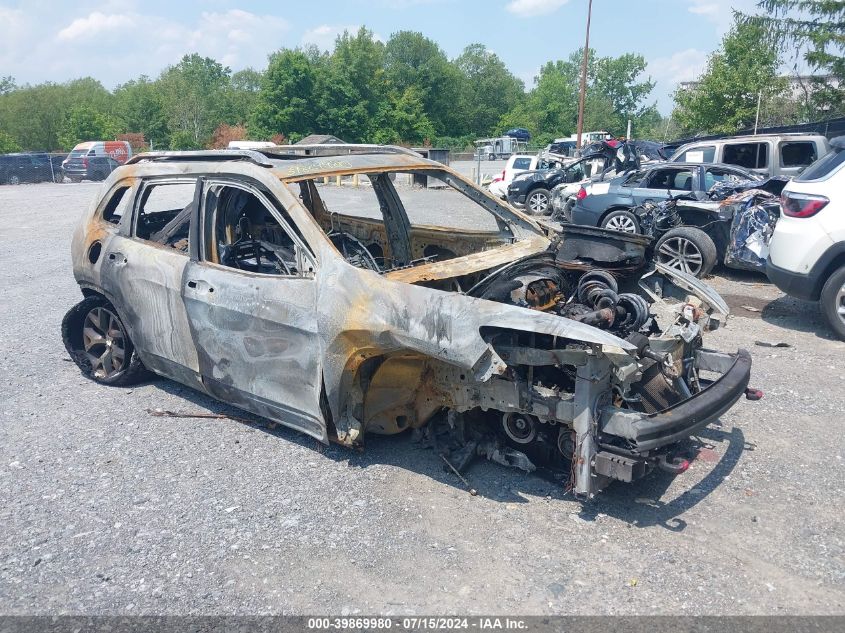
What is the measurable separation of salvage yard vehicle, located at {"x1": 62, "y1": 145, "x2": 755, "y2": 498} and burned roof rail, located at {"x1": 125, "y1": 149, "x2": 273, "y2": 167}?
17 mm

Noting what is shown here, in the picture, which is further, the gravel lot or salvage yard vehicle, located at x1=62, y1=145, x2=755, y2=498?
salvage yard vehicle, located at x1=62, y1=145, x2=755, y2=498

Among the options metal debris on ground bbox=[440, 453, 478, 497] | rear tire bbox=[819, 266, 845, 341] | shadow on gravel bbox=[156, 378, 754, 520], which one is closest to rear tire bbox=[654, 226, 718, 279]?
rear tire bbox=[819, 266, 845, 341]

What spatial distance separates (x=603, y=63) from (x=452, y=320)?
90.5 m

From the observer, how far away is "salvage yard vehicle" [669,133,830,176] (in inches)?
442

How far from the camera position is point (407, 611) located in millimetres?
2910

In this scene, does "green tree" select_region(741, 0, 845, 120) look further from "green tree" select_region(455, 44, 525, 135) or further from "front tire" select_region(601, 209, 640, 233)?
"green tree" select_region(455, 44, 525, 135)

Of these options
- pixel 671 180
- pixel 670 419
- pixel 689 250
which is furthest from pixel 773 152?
pixel 670 419

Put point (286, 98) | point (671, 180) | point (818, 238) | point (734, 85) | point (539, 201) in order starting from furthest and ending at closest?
1. point (286, 98)
2. point (734, 85)
3. point (539, 201)
4. point (671, 180)
5. point (818, 238)

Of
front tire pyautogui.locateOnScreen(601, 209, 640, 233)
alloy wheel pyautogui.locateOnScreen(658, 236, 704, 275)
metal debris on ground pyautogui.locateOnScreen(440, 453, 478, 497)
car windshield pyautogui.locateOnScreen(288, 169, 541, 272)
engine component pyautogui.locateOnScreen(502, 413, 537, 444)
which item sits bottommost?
metal debris on ground pyautogui.locateOnScreen(440, 453, 478, 497)

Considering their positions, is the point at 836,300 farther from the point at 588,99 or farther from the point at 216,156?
the point at 588,99

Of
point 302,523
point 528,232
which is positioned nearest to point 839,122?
point 528,232

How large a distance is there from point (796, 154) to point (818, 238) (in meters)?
5.88

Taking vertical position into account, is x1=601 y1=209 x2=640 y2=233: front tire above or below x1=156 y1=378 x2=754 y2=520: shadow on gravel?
above

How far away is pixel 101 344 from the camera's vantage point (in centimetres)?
553
